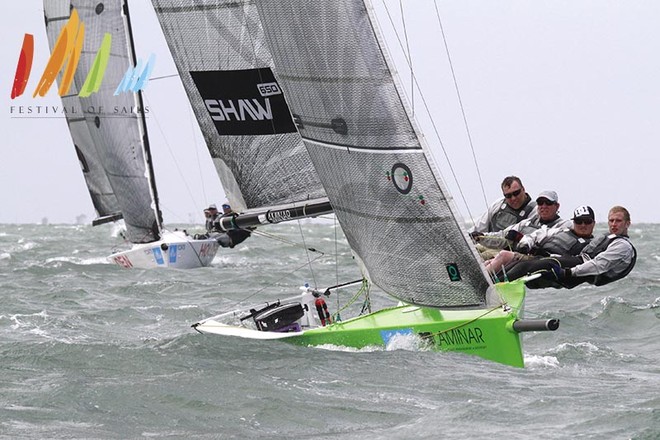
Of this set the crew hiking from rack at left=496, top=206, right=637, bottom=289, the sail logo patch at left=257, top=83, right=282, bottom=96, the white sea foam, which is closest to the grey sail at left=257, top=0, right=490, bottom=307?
the white sea foam

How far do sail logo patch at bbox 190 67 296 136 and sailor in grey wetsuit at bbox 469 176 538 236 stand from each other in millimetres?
1905

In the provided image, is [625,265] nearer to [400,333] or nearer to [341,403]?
[400,333]

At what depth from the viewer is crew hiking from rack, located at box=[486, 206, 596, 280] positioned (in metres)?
9.94

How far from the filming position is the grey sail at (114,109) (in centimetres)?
2277

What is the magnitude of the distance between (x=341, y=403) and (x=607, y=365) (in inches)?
110

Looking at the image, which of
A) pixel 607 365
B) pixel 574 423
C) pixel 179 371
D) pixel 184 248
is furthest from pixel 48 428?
pixel 184 248

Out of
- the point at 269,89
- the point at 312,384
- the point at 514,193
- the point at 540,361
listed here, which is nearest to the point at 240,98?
the point at 269,89

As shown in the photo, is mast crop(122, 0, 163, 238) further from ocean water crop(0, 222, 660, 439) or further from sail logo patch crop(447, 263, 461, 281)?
sail logo patch crop(447, 263, 461, 281)

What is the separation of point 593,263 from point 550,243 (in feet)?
1.74

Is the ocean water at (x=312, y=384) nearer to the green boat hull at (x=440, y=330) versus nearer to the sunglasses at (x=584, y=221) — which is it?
the green boat hull at (x=440, y=330)

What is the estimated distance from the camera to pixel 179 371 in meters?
8.95

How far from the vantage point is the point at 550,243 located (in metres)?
10.1

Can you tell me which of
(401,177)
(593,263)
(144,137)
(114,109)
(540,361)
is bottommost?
(540,361)

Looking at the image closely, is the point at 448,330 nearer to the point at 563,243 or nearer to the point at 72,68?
the point at 563,243
